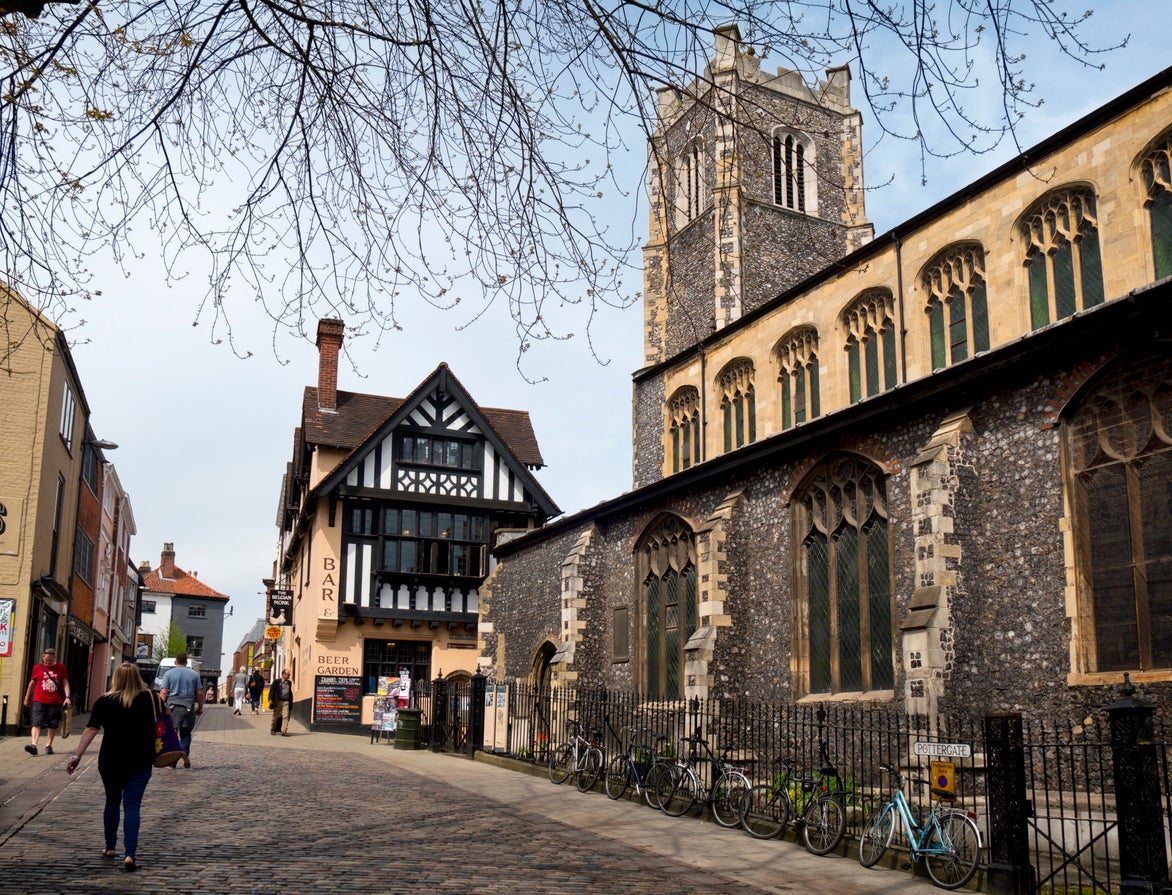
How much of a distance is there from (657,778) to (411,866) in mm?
5932

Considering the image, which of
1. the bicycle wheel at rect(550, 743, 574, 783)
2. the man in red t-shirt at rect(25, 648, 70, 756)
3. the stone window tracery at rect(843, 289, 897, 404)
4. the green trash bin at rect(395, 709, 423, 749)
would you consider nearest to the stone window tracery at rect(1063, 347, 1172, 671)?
the bicycle wheel at rect(550, 743, 574, 783)

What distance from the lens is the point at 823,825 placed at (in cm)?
1087

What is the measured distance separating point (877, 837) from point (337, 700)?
68.6 feet

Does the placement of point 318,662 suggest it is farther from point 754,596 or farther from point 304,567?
point 754,596

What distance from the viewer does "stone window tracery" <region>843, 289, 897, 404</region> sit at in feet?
70.8

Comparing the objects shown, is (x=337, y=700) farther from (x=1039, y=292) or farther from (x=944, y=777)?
(x=944, y=777)

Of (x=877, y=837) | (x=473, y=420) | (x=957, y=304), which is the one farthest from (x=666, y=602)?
(x=473, y=420)

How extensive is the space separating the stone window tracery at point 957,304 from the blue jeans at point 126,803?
49.6 feet

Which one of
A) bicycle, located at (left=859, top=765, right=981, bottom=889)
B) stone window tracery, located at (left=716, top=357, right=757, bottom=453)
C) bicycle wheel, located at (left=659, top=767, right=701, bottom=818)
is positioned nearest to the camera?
bicycle, located at (left=859, top=765, right=981, bottom=889)

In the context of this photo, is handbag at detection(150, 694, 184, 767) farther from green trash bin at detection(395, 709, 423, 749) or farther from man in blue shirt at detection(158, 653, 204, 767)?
Answer: green trash bin at detection(395, 709, 423, 749)

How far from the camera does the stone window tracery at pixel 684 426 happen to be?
91.6ft

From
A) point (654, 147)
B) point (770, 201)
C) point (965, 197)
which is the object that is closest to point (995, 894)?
point (654, 147)

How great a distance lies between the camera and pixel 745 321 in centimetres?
2581

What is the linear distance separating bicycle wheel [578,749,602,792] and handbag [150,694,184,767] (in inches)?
264
